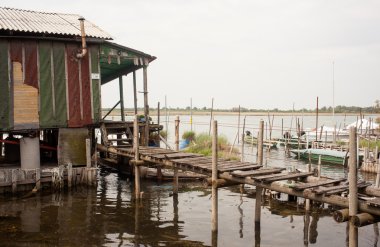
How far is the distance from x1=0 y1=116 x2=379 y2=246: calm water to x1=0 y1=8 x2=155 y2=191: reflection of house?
2904 mm

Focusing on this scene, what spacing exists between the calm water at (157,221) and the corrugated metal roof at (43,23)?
7.42m

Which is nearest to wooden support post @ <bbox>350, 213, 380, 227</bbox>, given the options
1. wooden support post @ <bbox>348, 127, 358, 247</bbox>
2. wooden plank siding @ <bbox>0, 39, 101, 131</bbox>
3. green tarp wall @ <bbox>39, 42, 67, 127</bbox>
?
wooden support post @ <bbox>348, 127, 358, 247</bbox>

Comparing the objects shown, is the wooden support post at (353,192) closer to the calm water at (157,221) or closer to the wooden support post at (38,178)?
the calm water at (157,221)

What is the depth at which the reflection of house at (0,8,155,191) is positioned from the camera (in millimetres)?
16766

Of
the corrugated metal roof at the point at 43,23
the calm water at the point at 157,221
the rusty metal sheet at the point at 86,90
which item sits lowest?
the calm water at the point at 157,221

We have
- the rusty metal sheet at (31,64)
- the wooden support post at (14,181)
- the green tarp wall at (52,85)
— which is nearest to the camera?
the wooden support post at (14,181)

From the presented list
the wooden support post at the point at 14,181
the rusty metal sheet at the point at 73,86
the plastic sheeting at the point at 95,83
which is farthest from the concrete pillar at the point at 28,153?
the plastic sheeting at the point at 95,83

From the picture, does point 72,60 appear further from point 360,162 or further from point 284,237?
point 360,162

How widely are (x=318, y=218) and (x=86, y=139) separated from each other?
10.9 m

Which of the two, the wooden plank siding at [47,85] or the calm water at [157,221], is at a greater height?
the wooden plank siding at [47,85]

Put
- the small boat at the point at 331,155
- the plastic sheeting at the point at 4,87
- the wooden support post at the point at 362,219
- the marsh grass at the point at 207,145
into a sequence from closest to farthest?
the wooden support post at the point at 362,219 → the plastic sheeting at the point at 4,87 → the marsh grass at the point at 207,145 → the small boat at the point at 331,155

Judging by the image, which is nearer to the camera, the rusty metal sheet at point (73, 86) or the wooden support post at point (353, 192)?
the wooden support post at point (353, 192)

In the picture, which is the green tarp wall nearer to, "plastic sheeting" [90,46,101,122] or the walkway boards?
"plastic sheeting" [90,46,101,122]

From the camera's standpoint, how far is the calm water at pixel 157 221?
36.7ft
